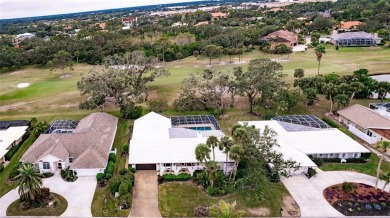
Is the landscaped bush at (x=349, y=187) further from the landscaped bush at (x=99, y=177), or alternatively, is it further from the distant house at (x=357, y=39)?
the distant house at (x=357, y=39)

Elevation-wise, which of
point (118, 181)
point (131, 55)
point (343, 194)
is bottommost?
point (343, 194)

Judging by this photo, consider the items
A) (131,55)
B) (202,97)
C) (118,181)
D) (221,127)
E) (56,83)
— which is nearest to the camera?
(118,181)

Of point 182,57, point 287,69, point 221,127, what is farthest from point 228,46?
point 221,127

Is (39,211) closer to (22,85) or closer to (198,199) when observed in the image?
(198,199)

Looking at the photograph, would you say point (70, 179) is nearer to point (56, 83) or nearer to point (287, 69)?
point (56, 83)

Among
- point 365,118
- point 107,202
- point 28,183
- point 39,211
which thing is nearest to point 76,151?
point 28,183

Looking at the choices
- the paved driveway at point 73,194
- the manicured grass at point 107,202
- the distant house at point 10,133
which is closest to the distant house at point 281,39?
the manicured grass at point 107,202

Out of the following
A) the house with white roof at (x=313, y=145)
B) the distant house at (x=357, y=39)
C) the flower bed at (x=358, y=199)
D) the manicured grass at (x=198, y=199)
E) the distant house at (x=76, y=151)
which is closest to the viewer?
the flower bed at (x=358, y=199)
